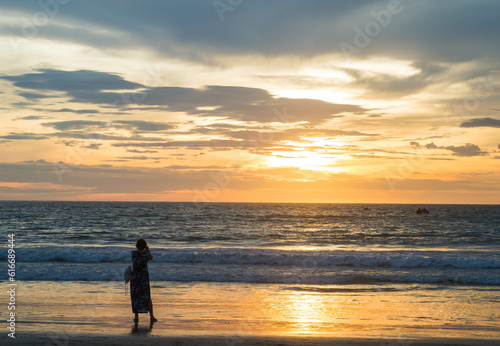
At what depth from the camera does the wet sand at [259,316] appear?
827 centimetres

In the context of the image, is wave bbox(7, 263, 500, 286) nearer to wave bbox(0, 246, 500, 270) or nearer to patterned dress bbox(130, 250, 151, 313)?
wave bbox(0, 246, 500, 270)

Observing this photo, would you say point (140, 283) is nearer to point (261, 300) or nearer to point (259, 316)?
point (259, 316)

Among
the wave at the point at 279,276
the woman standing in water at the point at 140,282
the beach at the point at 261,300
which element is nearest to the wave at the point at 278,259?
the beach at the point at 261,300

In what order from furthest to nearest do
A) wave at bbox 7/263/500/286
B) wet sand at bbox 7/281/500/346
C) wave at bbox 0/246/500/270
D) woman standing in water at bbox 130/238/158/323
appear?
wave at bbox 0/246/500/270
wave at bbox 7/263/500/286
woman standing in water at bbox 130/238/158/323
wet sand at bbox 7/281/500/346

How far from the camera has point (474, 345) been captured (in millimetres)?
7938

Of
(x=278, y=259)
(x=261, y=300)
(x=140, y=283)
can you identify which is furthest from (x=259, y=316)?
(x=278, y=259)

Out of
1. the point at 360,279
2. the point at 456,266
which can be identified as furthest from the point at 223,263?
the point at 456,266

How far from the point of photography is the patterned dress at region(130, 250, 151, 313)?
902 centimetres

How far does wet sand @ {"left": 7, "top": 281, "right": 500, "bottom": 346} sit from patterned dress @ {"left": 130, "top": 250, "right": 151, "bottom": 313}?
466 mm

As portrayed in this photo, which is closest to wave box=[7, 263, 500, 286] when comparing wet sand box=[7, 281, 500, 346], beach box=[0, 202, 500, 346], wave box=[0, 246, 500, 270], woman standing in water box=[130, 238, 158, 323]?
beach box=[0, 202, 500, 346]

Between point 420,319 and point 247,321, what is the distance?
428cm

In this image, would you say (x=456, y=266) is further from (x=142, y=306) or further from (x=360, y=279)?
(x=142, y=306)

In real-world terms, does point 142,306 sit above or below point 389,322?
above

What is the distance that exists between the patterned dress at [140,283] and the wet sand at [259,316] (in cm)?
47
